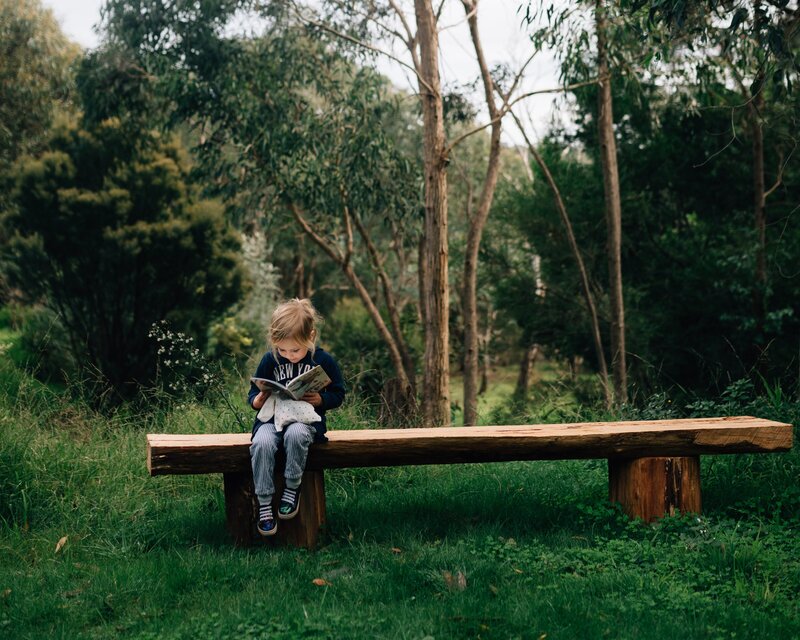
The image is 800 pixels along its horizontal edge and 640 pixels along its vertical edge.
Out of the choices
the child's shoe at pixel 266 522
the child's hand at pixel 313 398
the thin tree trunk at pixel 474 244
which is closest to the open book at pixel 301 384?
the child's hand at pixel 313 398

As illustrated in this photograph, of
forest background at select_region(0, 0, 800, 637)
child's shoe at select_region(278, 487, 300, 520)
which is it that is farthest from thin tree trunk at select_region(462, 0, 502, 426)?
child's shoe at select_region(278, 487, 300, 520)

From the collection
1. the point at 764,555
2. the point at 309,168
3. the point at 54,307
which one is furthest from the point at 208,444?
the point at 54,307

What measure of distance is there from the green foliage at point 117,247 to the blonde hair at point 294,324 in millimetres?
10352

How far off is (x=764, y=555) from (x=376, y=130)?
380 inches

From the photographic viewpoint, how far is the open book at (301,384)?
14.2 feet

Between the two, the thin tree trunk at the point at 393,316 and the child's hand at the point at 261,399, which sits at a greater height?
the thin tree trunk at the point at 393,316

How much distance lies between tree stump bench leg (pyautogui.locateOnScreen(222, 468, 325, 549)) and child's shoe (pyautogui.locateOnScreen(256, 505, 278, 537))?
0.56 feet

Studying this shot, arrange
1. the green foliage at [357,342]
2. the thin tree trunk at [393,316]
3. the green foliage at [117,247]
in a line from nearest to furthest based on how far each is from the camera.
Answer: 1. the green foliage at [117,247]
2. the thin tree trunk at [393,316]
3. the green foliage at [357,342]

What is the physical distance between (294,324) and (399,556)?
1368 millimetres

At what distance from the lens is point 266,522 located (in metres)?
4.39

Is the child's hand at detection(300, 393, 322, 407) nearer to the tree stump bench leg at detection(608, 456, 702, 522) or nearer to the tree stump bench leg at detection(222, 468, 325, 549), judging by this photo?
the tree stump bench leg at detection(222, 468, 325, 549)

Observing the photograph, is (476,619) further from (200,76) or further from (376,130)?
(200,76)

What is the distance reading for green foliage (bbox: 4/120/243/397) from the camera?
14602 mm

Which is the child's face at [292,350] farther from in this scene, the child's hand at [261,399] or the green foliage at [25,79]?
the green foliage at [25,79]
